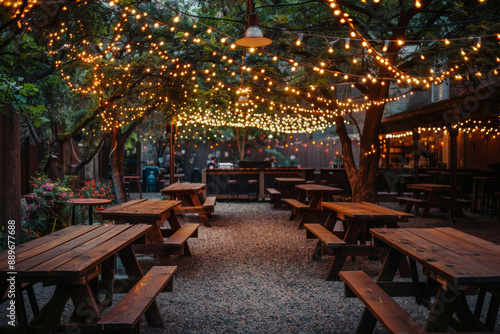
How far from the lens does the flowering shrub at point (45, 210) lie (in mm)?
6339

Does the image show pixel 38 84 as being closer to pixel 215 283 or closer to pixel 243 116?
pixel 215 283

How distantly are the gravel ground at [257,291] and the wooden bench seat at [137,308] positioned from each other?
1.38 ft

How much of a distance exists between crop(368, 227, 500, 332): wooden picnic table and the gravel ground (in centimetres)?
42

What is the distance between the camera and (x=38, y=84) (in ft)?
31.6

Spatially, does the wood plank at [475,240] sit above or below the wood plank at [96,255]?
above

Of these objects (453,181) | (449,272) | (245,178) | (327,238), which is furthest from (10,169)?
(245,178)

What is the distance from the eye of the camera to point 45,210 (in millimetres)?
6441

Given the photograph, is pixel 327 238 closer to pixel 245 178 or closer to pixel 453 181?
pixel 453 181

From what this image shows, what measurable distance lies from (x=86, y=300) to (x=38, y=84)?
26.9 ft

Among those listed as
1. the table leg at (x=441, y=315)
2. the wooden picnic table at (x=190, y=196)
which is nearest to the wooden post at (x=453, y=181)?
the wooden picnic table at (x=190, y=196)

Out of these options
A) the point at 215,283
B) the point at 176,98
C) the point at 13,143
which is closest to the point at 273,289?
the point at 215,283

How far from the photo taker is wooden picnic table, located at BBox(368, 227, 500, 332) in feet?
8.34

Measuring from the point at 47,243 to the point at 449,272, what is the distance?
2803 millimetres

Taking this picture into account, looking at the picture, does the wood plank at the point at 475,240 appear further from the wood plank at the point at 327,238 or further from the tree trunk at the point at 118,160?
the tree trunk at the point at 118,160
